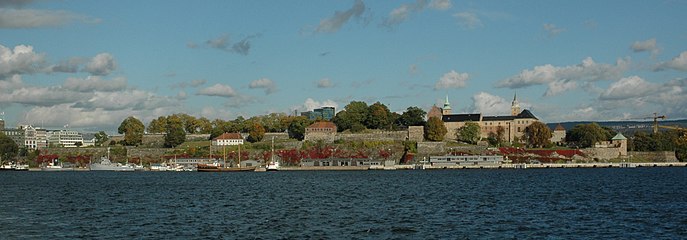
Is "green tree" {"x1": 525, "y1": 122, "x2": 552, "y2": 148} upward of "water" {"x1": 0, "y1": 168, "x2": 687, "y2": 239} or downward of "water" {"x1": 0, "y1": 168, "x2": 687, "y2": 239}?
upward

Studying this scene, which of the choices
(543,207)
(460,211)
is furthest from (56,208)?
(543,207)

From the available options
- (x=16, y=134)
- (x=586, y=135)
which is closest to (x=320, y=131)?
(x=586, y=135)

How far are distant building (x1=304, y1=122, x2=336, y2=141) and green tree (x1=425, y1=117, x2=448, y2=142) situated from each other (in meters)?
13.9

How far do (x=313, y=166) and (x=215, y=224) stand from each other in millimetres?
75491

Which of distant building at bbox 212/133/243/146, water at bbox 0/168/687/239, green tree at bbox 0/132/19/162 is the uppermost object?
distant building at bbox 212/133/243/146

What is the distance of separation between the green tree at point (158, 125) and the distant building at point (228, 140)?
2020 centimetres

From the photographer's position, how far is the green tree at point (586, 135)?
118812 millimetres

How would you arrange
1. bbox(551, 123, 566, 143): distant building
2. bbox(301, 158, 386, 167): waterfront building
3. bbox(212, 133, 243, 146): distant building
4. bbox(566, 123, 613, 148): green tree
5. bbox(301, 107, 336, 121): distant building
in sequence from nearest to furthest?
1. bbox(301, 158, 386, 167): waterfront building
2. bbox(566, 123, 613, 148): green tree
3. bbox(212, 133, 243, 146): distant building
4. bbox(551, 123, 566, 143): distant building
5. bbox(301, 107, 336, 121): distant building

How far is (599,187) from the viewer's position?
186ft

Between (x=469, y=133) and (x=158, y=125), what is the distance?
55681 millimetres

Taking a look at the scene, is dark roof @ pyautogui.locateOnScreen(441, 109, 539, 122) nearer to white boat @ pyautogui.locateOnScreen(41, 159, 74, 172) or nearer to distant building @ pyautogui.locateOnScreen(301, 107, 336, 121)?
distant building @ pyautogui.locateOnScreen(301, 107, 336, 121)

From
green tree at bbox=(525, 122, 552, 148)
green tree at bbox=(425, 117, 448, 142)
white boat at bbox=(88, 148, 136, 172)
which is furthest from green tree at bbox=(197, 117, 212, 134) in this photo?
green tree at bbox=(525, 122, 552, 148)

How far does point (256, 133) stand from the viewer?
123 m

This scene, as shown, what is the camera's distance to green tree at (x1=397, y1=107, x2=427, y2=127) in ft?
407
